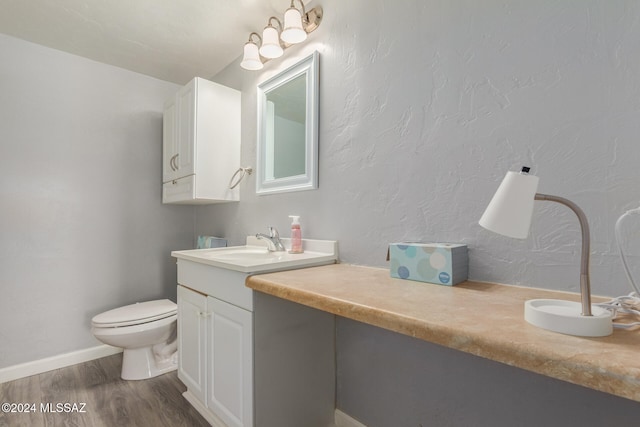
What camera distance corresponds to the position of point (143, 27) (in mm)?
1789

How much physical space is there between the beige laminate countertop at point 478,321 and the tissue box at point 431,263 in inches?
1.3

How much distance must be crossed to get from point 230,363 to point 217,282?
326mm

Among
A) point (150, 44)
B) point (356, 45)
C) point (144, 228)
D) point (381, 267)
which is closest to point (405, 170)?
point (381, 267)

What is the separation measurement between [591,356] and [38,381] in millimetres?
2685

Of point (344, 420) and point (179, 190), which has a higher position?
point (179, 190)

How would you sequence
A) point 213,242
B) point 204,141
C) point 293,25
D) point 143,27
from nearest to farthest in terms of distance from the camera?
1. point 293,25
2. point 143,27
3. point 204,141
4. point 213,242

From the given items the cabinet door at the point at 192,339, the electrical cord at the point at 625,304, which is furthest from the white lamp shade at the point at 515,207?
the cabinet door at the point at 192,339

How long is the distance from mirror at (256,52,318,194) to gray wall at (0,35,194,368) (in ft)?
3.84

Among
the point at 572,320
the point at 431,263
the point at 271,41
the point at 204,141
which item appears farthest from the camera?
the point at 204,141

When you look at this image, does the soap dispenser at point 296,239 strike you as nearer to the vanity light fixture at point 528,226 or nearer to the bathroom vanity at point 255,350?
the bathroom vanity at point 255,350

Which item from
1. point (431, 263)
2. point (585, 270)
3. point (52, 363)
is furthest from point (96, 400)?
point (585, 270)

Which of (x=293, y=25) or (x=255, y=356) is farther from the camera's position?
(x=293, y=25)

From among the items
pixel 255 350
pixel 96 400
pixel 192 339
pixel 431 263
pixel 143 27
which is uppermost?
pixel 143 27

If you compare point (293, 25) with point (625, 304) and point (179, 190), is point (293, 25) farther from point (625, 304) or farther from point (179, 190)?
point (625, 304)
